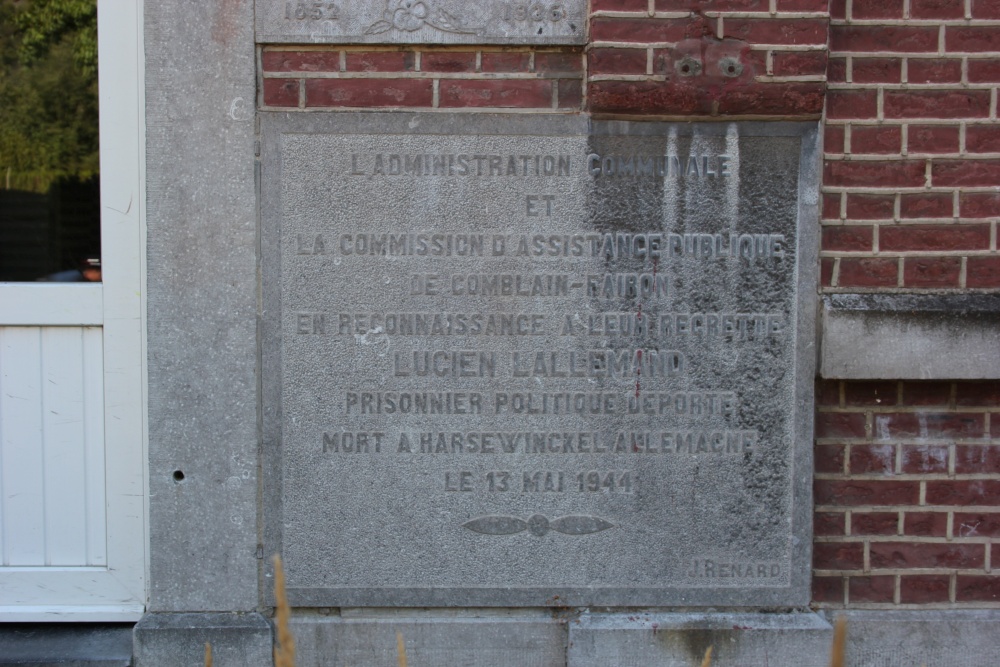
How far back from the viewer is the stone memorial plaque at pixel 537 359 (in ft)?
8.67

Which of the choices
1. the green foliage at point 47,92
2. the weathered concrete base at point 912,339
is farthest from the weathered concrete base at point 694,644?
the green foliage at point 47,92

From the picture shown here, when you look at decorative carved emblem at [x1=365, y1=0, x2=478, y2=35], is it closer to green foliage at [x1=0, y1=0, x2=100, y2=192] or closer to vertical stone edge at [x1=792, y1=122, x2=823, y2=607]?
green foliage at [x1=0, y1=0, x2=100, y2=192]

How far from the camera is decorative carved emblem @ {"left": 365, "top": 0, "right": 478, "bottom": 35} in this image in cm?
262

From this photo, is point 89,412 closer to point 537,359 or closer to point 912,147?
point 537,359

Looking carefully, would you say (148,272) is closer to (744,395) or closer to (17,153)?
(17,153)

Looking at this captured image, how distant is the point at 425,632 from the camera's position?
2695 millimetres

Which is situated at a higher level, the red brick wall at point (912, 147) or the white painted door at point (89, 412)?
the red brick wall at point (912, 147)

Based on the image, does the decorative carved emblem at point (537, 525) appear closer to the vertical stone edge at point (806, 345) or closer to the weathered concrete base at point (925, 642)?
the vertical stone edge at point (806, 345)

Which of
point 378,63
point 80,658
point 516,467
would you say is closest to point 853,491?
point 516,467

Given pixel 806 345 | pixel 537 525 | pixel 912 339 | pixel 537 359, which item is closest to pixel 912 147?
pixel 912 339

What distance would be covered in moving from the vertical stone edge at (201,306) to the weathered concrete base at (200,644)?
2.1 inches

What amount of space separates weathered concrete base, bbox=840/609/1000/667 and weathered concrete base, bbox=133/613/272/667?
75.9 inches

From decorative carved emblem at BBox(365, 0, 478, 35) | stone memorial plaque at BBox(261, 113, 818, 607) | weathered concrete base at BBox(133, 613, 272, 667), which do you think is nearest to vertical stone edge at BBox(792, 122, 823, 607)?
stone memorial plaque at BBox(261, 113, 818, 607)

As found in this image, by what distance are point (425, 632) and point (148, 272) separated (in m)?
1.47
